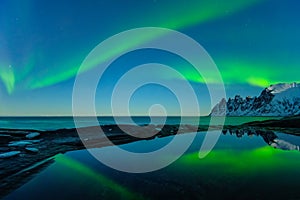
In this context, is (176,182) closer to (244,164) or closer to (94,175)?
(94,175)

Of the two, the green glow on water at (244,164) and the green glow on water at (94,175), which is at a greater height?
the green glow on water at (244,164)

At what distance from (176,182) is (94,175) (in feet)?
15.9

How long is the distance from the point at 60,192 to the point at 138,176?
169 inches

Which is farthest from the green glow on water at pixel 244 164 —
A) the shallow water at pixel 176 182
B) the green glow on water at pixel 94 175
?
the green glow on water at pixel 94 175

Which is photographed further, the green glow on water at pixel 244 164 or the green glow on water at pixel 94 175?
the green glow on water at pixel 244 164

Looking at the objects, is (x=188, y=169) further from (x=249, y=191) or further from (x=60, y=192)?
(x=60, y=192)

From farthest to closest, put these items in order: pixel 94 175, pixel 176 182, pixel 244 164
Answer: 1. pixel 244 164
2. pixel 94 175
3. pixel 176 182

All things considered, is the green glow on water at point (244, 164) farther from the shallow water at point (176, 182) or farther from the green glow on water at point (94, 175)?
the green glow on water at point (94, 175)

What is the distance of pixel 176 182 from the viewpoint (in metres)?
10.8

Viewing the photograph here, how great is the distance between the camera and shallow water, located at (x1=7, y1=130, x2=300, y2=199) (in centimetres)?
907

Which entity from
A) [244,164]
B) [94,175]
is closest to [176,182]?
[94,175]

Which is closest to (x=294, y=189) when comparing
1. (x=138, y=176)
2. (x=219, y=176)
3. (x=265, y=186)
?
(x=265, y=186)

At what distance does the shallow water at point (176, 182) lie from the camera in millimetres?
9070

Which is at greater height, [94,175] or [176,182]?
[176,182]
